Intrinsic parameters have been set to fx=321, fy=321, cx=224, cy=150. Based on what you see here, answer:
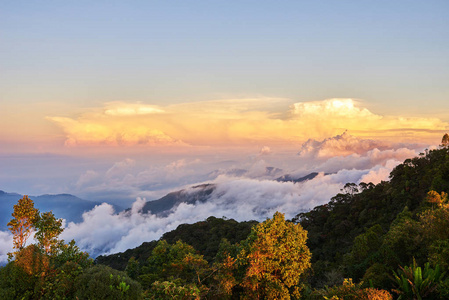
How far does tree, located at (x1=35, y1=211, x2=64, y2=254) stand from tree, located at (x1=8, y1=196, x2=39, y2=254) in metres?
0.46

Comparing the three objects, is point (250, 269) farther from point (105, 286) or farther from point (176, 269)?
point (176, 269)

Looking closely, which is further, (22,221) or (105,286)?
(22,221)

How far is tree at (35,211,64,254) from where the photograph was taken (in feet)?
66.2

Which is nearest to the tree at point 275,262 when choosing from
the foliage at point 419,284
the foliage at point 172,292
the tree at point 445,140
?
the foliage at point 172,292

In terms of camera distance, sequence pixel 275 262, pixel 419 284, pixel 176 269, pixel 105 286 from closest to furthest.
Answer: pixel 105 286 < pixel 419 284 < pixel 275 262 < pixel 176 269

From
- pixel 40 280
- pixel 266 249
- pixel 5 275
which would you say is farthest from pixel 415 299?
pixel 5 275

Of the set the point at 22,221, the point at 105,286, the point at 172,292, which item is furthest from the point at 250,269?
the point at 22,221

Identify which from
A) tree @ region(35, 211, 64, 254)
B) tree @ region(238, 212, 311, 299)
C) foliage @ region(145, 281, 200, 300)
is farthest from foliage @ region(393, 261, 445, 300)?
tree @ region(35, 211, 64, 254)

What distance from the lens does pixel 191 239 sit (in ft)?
242

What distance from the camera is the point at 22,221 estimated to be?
2000 cm

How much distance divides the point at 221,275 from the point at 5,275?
38.5 ft

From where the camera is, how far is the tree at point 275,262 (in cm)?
1953

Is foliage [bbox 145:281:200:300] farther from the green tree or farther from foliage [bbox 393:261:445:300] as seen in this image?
foliage [bbox 393:261:445:300]

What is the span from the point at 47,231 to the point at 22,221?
5.14ft
